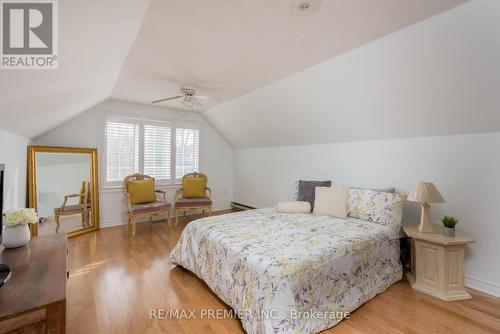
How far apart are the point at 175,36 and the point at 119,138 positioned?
303cm

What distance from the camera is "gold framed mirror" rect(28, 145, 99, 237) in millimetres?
3249

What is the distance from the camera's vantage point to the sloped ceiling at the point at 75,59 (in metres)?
1.29

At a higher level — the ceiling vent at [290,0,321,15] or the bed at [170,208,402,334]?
the ceiling vent at [290,0,321,15]

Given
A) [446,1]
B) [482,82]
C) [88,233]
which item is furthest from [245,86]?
[88,233]

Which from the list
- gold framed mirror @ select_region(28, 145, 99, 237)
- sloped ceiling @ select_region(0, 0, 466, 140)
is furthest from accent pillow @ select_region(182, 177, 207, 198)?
sloped ceiling @ select_region(0, 0, 466, 140)

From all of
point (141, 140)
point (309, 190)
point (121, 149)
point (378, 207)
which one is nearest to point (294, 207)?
point (309, 190)

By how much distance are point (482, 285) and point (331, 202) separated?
160 cm

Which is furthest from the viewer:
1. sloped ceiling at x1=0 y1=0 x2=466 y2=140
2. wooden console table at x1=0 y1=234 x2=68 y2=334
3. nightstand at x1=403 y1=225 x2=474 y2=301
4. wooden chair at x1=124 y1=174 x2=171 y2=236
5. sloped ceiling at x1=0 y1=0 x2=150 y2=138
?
wooden chair at x1=124 y1=174 x2=171 y2=236

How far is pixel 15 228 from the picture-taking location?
5.41 ft

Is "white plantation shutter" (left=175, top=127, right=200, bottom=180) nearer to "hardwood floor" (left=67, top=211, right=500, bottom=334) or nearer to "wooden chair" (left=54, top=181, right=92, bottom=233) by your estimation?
"wooden chair" (left=54, top=181, right=92, bottom=233)

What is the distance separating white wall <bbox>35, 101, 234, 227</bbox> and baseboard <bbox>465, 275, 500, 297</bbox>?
4532 mm

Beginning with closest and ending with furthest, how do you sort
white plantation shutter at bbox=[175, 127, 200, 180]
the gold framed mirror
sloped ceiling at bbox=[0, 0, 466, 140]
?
sloped ceiling at bbox=[0, 0, 466, 140] < the gold framed mirror < white plantation shutter at bbox=[175, 127, 200, 180]

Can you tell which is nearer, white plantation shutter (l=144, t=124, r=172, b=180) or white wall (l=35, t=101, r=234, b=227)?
white wall (l=35, t=101, r=234, b=227)

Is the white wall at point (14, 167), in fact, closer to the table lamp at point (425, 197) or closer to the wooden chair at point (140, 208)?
the wooden chair at point (140, 208)
